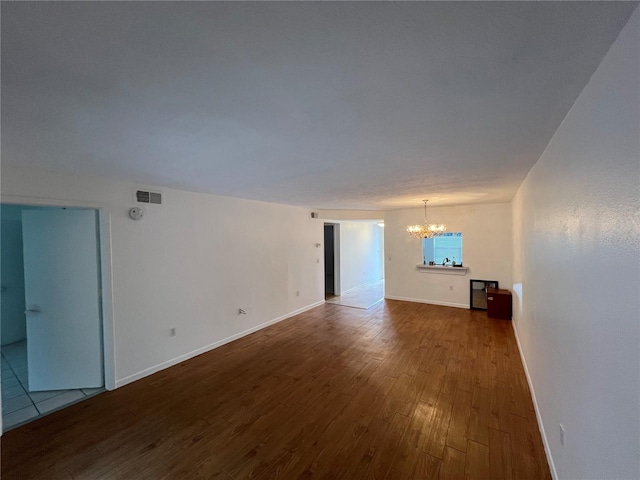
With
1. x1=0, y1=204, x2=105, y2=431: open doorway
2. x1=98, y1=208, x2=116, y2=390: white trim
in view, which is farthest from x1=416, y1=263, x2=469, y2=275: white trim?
x1=0, y1=204, x2=105, y2=431: open doorway

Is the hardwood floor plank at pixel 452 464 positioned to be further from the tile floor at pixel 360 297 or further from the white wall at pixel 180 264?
the tile floor at pixel 360 297

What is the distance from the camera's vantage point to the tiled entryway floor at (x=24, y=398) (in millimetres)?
2625

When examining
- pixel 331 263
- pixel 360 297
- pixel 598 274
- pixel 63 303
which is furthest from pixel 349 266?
pixel 598 274

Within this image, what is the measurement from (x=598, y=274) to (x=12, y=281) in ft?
25.4

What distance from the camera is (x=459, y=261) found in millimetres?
6453

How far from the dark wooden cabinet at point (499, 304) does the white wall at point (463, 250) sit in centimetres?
51

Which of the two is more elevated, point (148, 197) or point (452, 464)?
point (148, 197)

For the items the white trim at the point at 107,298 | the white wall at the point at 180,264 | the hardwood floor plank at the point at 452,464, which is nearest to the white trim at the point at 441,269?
the white wall at the point at 180,264

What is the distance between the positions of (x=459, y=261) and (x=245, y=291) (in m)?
5.11

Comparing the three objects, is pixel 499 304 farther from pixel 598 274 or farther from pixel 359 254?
pixel 598 274

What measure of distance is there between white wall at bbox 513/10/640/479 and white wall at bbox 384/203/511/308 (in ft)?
14.2

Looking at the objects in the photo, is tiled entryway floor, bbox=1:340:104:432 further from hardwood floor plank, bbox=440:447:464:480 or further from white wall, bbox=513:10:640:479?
white wall, bbox=513:10:640:479

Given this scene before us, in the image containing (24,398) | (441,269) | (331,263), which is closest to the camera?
(24,398)

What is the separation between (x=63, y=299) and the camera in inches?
119
